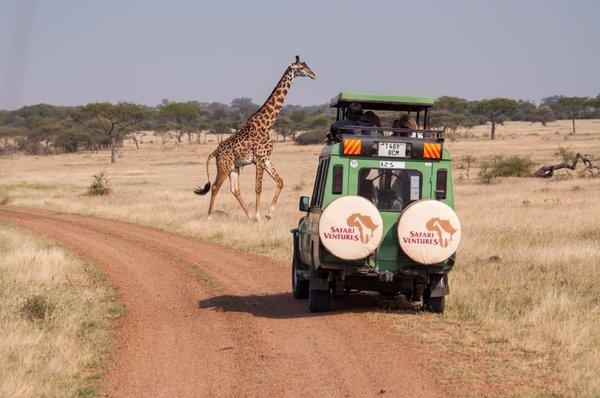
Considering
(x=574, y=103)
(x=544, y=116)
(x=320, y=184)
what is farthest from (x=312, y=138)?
(x=320, y=184)

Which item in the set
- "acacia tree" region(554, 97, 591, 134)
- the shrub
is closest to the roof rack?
the shrub

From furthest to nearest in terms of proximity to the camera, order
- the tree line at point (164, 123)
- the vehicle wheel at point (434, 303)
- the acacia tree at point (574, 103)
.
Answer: the acacia tree at point (574, 103)
the tree line at point (164, 123)
the vehicle wheel at point (434, 303)

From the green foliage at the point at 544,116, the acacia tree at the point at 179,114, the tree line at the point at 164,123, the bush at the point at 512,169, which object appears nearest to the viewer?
the bush at the point at 512,169

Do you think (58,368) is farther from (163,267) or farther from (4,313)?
(163,267)

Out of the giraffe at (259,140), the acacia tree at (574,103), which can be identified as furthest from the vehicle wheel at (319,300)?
the acacia tree at (574,103)

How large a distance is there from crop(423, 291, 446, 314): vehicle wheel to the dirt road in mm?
813

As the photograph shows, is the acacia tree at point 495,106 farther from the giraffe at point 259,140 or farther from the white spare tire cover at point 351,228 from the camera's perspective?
the white spare tire cover at point 351,228

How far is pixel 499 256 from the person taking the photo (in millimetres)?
15656

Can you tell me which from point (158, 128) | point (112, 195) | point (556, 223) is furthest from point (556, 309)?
point (158, 128)

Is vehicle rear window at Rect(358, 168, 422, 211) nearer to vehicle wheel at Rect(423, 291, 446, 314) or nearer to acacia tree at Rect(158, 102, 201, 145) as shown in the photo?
vehicle wheel at Rect(423, 291, 446, 314)

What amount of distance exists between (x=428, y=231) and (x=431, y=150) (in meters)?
1.13

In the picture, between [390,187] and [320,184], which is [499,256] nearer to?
[320,184]

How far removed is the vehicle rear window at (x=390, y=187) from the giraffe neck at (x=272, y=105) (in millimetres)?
13896

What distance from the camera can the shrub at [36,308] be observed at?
33.6 ft
